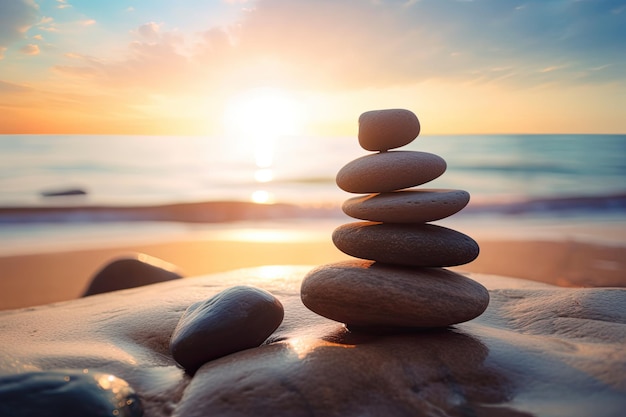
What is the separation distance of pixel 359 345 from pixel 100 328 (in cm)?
165

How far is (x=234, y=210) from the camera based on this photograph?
12.5 metres

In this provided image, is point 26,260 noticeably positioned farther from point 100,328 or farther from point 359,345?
point 359,345

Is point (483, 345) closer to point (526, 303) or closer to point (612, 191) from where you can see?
point (526, 303)

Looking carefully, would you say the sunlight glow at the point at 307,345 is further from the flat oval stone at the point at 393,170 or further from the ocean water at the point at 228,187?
the ocean water at the point at 228,187

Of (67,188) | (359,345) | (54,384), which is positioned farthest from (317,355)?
(67,188)

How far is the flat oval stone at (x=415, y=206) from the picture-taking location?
2.41m

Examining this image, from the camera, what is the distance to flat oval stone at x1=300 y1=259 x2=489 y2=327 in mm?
2244

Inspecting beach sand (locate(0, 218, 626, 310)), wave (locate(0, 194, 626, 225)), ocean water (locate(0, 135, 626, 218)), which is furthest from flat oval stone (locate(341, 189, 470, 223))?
ocean water (locate(0, 135, 626, 218))

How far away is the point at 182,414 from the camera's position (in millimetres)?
1724

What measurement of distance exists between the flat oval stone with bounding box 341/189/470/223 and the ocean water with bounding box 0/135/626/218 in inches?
381

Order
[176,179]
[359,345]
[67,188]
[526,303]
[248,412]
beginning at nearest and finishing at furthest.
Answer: [248,412], [359,345], [526,303], [67,188], [176,179]

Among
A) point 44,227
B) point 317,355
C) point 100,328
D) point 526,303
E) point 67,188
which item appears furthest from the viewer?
point 67,188

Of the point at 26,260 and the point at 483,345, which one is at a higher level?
the point at 483,345

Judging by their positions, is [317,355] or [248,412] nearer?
[248,412]
